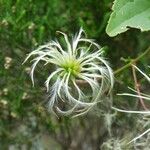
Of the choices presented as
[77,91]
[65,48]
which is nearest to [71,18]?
[65,48]

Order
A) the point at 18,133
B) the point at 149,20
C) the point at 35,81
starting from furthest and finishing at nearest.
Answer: the point at 18,133
the point at 35,81
the point at 149,20

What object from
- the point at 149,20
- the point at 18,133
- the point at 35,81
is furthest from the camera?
→ the point at 18,133

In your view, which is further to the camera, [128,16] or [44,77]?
[44,77]

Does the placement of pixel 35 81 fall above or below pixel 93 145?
above

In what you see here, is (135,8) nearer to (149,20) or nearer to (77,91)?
(149,20)
